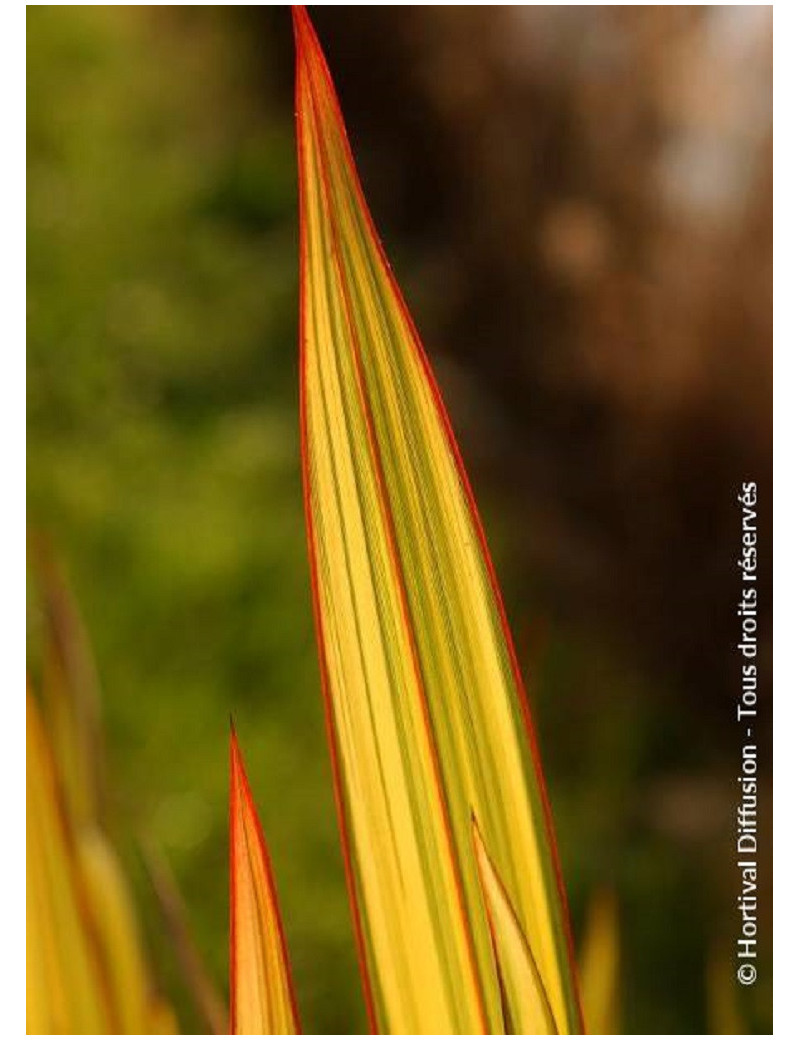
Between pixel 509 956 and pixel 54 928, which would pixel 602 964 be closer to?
pixel 509 956

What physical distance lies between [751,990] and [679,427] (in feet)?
1.13

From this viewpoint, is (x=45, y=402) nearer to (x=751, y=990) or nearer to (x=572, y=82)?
(x=572, y=82)

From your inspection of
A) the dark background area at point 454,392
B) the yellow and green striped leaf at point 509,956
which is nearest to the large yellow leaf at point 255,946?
the dark background area at point 454,392

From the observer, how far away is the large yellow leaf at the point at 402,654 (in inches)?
25.2

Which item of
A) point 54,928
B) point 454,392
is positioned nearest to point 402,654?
point 454,392

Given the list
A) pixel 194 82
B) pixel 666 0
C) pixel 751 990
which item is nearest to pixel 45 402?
pixel 194 82

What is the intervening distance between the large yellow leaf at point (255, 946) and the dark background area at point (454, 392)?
12 millimetres

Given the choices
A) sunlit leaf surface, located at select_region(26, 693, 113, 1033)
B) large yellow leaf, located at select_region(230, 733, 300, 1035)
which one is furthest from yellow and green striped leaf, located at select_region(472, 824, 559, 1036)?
sunlit leaf surface, located at select_region(26, 693, 113, 1033)

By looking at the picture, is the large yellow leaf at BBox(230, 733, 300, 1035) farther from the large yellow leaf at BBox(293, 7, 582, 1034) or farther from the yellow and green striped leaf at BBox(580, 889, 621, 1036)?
the yellow and green striped leaf at BBox(580, 889, 621, 1036)

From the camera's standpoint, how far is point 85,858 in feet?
2.26

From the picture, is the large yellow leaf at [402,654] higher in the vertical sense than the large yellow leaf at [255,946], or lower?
higher

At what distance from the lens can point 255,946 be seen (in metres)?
0.67

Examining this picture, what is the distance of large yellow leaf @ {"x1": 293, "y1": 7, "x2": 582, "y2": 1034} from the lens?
2.10ft

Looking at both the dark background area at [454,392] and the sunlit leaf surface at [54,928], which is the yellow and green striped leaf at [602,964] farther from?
the sunlit leaf surface at [54,928]
